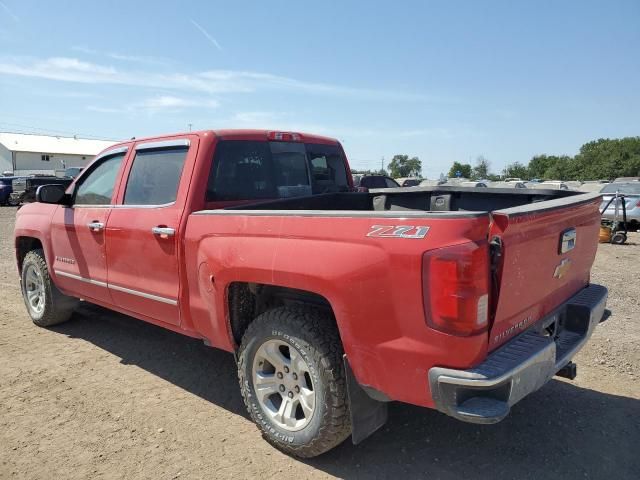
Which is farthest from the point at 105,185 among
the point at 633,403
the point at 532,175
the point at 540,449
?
the point at 532,175

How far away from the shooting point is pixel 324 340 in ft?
9.25

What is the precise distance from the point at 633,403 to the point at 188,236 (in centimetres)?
352

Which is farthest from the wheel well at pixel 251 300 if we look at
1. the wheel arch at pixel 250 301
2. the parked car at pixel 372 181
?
the parked car at pixel 372 181

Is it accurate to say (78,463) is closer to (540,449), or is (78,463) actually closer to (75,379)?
(75,379)

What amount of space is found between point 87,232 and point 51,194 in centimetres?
60

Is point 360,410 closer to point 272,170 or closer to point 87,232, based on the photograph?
point 272,170

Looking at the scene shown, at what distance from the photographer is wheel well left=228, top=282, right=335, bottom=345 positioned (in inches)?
125

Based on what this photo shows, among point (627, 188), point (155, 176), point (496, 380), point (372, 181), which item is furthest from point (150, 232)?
point (627, 188)

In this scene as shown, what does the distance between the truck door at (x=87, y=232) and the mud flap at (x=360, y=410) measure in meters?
2.65

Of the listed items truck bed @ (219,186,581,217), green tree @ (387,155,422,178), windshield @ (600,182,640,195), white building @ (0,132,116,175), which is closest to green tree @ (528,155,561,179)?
green tree @ (387,155,422,178)

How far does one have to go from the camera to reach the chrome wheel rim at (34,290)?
5.52m

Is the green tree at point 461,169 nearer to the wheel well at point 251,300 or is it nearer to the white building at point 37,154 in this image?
the white building at point 37,154

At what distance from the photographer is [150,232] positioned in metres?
3.75

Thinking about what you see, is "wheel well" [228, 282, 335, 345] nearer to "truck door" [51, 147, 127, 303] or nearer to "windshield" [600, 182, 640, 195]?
"truck door" [51, 147, 127, 303]
